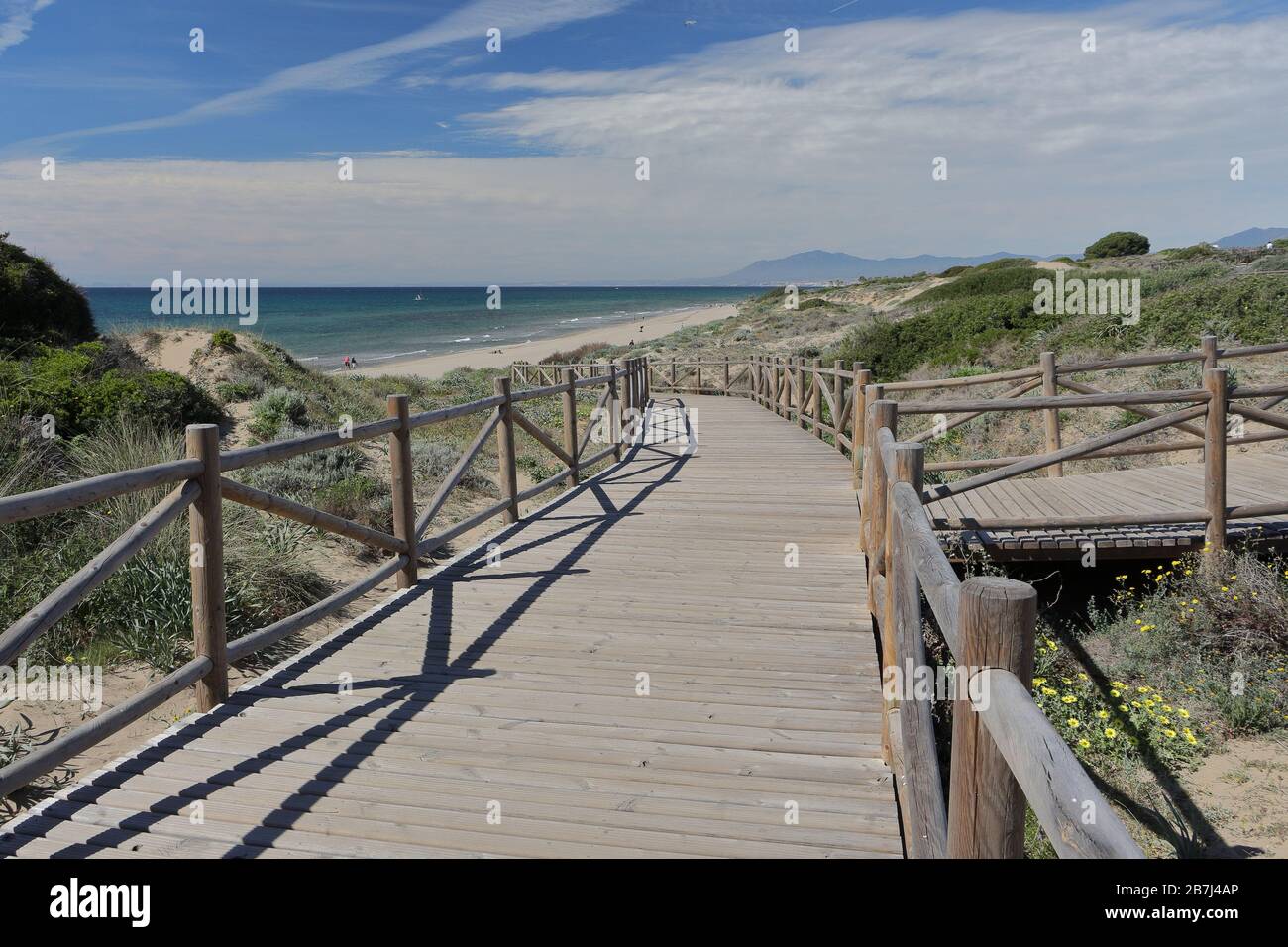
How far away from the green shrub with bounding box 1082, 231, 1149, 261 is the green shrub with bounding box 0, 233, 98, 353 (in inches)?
2069

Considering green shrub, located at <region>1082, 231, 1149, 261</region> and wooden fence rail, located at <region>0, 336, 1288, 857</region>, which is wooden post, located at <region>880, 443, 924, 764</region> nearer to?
wooden fence rail, located at <region>0, 336, 1288, 857</region>

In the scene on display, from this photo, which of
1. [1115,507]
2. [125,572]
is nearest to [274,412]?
[125,572]

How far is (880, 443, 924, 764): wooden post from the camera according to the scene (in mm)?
3098

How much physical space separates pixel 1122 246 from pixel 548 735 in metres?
57.8

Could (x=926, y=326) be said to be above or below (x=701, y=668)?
above

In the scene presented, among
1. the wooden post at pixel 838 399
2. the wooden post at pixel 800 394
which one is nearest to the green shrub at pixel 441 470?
the wooden post at pixel 838 399

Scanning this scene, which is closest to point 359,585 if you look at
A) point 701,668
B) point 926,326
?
point 701,668

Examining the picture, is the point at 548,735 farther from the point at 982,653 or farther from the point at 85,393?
the point at 85,393

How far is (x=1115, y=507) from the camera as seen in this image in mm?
7055

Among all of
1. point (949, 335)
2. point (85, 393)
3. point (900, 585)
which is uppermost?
point (949, 335)

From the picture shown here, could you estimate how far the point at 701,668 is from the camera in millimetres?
4758
